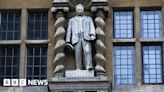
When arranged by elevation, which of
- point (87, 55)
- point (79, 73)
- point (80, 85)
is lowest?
point (80, 85)

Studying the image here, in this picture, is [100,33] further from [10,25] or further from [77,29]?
[10,25]

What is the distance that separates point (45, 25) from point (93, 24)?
4.79 feet

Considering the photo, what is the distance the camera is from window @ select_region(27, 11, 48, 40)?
21.4 m

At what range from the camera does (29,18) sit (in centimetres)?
2162

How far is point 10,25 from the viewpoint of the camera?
21578mm

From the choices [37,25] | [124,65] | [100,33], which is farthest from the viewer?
[37,25]

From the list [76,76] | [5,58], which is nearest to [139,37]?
[76,76]

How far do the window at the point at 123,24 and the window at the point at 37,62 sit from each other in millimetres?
2143

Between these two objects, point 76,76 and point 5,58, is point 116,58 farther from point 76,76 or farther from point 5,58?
point 5,58

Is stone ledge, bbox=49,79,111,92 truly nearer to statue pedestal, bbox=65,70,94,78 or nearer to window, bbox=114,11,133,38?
statue pedestal, bbox=65,70,94,78

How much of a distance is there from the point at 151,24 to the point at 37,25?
10.8 ft

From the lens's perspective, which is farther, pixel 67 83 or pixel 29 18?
pixel 29 18

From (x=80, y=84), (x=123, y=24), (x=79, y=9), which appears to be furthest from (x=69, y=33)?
(x=123, y=24)

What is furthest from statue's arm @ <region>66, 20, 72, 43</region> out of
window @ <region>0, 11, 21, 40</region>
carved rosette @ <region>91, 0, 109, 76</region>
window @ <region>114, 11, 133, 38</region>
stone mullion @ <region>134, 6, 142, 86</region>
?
stone mullion @ <region>134, 6, 142, 86</region>
